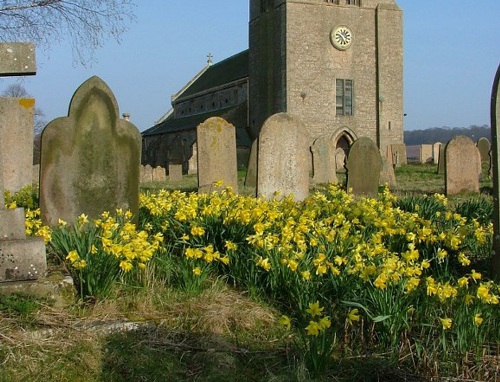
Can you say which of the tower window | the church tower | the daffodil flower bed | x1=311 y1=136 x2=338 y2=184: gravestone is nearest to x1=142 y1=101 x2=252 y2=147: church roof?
the church tower

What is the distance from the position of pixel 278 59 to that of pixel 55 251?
30061 mm

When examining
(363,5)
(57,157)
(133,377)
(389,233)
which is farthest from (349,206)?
(363,5)

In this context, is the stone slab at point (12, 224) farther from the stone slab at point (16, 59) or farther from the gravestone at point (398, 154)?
the gravestone at point (398, 154)

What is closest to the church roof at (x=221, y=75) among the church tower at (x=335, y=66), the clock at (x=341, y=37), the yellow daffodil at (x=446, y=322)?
the church tower at (x=335, y=66)

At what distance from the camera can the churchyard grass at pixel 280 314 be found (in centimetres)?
367

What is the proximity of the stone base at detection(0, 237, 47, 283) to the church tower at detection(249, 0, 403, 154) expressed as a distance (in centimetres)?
2918

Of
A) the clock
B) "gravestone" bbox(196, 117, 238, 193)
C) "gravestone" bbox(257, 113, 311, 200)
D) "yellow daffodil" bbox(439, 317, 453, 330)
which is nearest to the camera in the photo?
"yellow daffodil" bbox(439, 317, 453, 330)

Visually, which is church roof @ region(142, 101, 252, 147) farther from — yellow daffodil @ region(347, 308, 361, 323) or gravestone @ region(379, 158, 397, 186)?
yellow daffodil @ region(347, 308, 361, 323)

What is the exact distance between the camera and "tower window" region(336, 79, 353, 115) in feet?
113

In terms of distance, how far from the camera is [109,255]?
14.8ft

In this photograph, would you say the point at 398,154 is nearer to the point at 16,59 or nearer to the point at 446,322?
the point at 16,59

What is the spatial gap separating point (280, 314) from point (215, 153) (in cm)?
617

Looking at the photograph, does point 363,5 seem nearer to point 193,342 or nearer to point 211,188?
point 211,188

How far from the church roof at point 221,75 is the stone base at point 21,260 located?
36.1 meters
